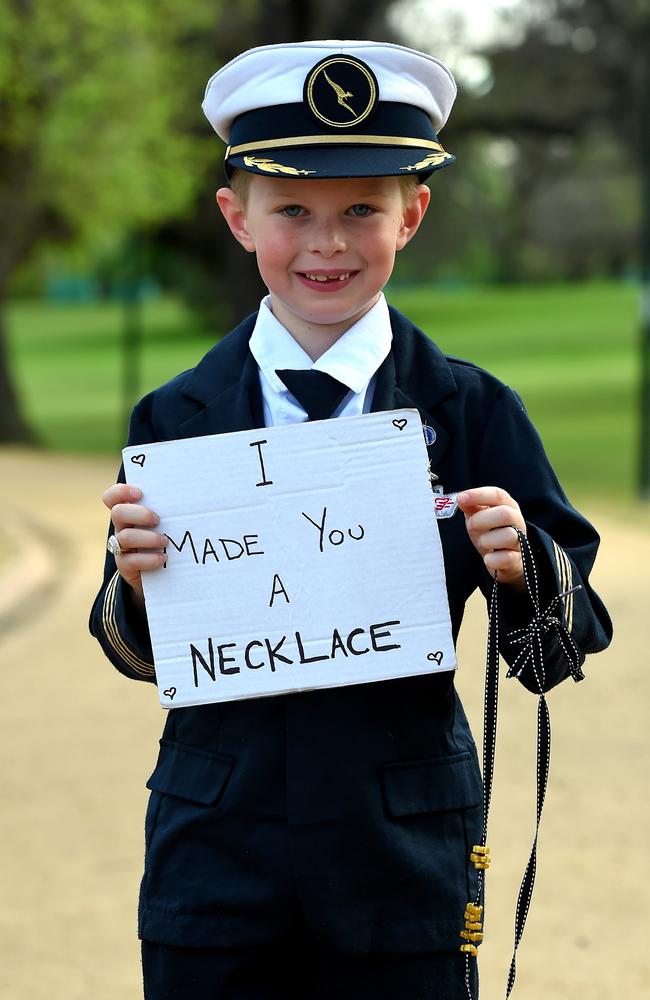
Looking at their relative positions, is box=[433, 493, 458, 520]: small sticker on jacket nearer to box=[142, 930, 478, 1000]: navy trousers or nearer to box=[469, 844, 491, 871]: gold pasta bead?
box=[469, 844, 491, 871]: gold pasta bead

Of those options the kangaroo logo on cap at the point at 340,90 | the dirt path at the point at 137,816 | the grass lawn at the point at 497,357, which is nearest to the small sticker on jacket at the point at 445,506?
the kangaroo logo on cap at the point at 340,90

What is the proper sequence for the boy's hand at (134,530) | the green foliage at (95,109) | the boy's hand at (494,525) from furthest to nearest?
the green foliage at (95,109) → the boy's hand at (134,530) → the boy's hand at (494,525)

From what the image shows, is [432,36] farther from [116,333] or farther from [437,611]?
[116,333]

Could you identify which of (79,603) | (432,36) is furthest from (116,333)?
(79,603)

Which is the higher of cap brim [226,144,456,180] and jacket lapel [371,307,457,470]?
cap brim [226,144,456,180]

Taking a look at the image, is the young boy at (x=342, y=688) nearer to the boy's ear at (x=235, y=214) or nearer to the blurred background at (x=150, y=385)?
the boy's ear at (x=235, y=214)

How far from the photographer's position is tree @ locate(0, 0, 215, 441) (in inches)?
A: 626

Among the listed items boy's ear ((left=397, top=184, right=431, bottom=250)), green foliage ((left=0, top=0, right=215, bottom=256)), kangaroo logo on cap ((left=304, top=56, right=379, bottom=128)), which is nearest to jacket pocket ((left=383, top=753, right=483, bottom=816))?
boy's ear ((left=397, top=184, right=431, bottom=250))

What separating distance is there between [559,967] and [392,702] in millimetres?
2076

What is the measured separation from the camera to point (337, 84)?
232 centimetres

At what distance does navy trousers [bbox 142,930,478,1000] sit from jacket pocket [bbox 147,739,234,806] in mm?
213

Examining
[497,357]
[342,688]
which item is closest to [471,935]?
[342,688]

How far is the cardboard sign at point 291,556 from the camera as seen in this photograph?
227 cm

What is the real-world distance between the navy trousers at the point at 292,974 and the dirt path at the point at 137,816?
68.7 inches
